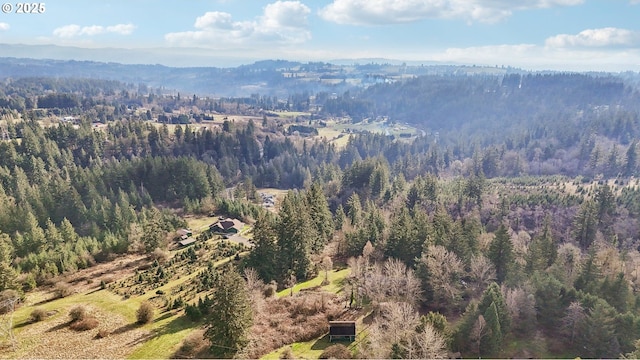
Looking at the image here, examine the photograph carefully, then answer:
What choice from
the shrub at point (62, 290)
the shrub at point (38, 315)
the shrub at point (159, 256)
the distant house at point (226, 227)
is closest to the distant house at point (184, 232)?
the distant house at point (226, 227)

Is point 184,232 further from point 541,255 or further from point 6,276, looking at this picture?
point 541,255

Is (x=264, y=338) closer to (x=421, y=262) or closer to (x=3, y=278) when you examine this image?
(x=421, y=262)

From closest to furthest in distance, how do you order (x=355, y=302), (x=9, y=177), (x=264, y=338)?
(x=264, y=338)
(x=355, y=302)
(x=9, y=177)

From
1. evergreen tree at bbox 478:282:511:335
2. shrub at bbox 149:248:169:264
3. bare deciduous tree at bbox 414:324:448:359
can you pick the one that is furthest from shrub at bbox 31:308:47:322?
evergreen tree at bbox 478:282:511:335

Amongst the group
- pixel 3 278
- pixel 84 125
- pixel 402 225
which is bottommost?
pixel 3 278

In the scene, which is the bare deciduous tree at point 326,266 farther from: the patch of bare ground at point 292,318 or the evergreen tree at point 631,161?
the evergreen tree at point 631,161

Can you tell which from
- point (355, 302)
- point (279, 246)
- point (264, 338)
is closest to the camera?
point (264, 338)

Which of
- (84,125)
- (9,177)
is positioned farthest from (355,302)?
(84,125)
